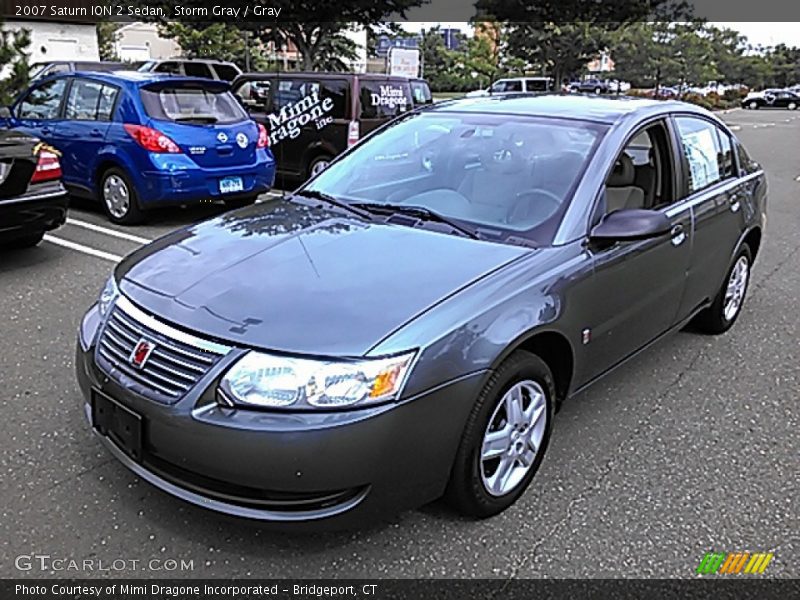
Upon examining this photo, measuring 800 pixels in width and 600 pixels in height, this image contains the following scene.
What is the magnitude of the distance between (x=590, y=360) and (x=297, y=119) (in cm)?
756

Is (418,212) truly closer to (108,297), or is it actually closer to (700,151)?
(108,297)

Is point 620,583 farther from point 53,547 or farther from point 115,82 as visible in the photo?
point 115,82

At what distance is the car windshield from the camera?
124 inches

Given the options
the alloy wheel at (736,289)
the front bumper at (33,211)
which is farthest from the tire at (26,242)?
the alloy wheel at (736,289)

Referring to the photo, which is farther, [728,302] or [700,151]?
[728,302]

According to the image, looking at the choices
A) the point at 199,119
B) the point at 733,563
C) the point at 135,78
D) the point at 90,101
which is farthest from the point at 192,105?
the point at 733,563

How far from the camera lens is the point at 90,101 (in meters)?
7.26

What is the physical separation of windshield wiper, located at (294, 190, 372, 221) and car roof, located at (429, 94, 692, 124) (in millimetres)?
849

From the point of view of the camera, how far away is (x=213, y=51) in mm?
34594

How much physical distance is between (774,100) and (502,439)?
53.4m

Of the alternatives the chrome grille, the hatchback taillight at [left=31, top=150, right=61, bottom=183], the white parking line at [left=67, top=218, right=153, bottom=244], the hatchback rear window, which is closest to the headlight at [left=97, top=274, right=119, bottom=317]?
the chrome grille

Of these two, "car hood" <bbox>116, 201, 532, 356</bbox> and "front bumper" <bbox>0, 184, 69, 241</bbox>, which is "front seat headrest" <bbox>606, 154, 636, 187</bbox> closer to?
"car hood" <bbox>116, 201, 532, 356</bbox>

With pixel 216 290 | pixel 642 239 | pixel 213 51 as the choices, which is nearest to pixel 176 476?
pixel 216 290

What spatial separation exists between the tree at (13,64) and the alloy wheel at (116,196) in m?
2.34
